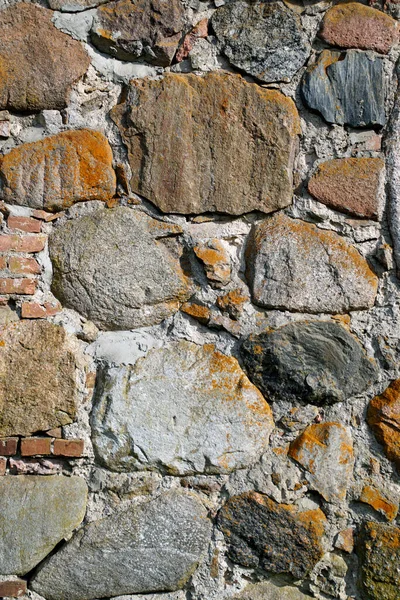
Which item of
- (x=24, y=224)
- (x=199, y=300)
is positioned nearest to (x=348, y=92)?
(x=199, y=300)

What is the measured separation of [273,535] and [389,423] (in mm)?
407

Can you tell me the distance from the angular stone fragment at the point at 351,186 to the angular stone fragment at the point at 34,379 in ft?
2.59

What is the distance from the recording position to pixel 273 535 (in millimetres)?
1566

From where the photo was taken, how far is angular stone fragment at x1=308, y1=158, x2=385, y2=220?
166cm

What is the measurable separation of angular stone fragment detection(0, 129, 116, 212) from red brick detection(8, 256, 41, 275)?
149 millimetres

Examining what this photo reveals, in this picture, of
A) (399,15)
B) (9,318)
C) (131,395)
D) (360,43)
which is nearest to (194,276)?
(131,395)

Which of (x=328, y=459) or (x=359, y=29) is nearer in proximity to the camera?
(x=328, y=459)

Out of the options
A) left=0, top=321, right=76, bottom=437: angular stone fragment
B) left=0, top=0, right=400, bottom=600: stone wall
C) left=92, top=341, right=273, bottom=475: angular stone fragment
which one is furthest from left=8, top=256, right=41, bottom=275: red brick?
left=92, top=341, right=273, bottom=475: angular stone fragment

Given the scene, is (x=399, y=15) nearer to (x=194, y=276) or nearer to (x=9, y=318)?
(x=194, y=276)

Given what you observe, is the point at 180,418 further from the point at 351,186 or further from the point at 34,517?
the point at 351,186

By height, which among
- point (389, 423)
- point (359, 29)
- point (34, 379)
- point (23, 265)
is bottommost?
point (34, 379)

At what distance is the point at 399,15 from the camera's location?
1725 mm

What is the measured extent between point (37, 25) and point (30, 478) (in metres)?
1.22

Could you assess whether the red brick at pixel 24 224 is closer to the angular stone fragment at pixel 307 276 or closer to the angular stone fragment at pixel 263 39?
the angular stone fragment at pixel 307 276
